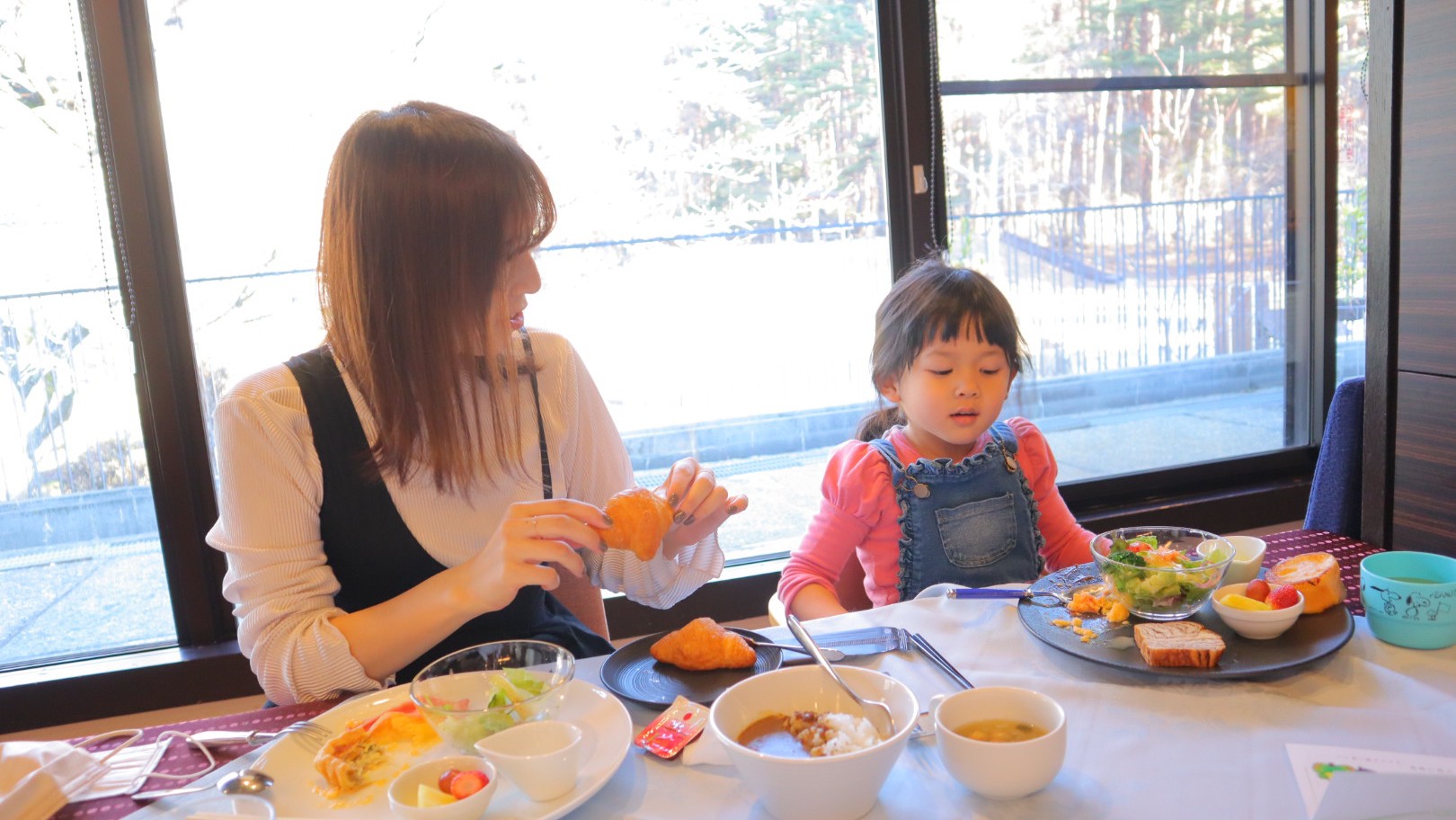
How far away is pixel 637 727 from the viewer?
1.05m

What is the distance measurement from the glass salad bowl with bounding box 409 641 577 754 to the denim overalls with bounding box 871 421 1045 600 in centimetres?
84

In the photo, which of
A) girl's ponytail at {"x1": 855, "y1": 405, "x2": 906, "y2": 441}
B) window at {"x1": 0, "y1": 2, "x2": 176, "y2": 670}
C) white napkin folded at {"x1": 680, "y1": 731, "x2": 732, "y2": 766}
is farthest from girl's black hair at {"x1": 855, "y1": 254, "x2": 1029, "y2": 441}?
window at {"x1": 0, "y1": 2, "x2": 176, "y2": 670}

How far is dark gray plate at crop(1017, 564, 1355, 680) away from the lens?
104 centimetres

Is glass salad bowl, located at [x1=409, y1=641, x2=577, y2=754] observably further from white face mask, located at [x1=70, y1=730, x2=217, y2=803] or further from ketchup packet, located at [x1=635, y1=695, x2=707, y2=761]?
white face mask, located at [x1=70, y1=730, x2=217, y2=803]

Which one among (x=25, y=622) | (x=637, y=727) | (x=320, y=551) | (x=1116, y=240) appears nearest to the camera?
(x=637, y=727)

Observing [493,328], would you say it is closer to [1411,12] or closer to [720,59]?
[720,59]

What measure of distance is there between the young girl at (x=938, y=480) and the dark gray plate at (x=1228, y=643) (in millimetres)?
511

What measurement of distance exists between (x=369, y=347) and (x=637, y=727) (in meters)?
0.68

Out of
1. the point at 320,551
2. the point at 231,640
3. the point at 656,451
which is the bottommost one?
the point at 231,640

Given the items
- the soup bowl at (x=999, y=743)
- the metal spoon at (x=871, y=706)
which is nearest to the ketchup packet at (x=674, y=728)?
the metal spoon at (x=871, y=706)

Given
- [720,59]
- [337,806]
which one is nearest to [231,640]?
[337,806]

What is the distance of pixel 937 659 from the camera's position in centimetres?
115

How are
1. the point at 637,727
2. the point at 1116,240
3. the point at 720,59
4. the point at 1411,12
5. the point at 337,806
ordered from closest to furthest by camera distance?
1. the point at 337,806
2. the point at 637,727
3. the point at 1411,12
4. the point at 720,59
5. the point at 1116,240

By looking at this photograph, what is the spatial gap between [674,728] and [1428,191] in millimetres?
1757
